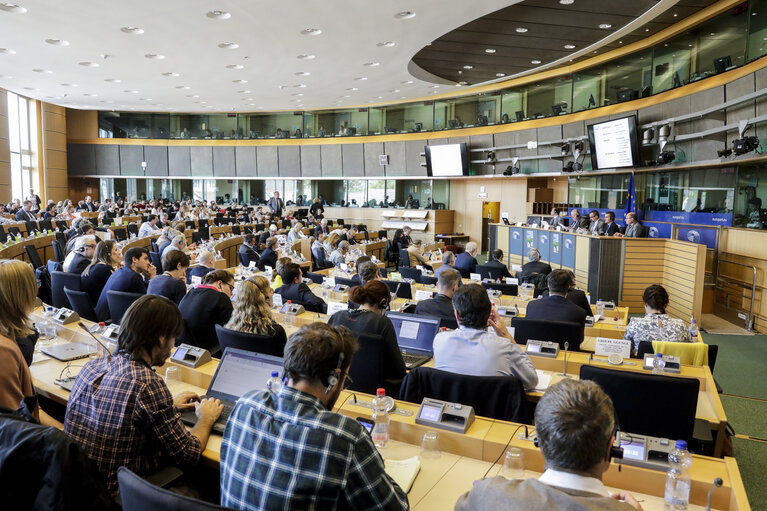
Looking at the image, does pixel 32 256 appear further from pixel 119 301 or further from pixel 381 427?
pixel 381 427

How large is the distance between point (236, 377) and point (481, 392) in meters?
1.25

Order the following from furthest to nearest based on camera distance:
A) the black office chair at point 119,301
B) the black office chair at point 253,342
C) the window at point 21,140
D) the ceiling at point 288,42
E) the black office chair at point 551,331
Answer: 1. the window at point 21,140
2. the ceiling at point 288,42
3. the black office chair at point 119,301
4. the black office chair at point 551,331
5. the black office chair at point 253,342

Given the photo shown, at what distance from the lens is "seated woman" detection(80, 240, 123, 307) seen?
570cm

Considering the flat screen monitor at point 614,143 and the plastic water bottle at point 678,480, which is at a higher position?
the flat screen monitor at point 614,143

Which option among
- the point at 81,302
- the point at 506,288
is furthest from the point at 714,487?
the point at 81,302

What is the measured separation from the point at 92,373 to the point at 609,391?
8.14 ft

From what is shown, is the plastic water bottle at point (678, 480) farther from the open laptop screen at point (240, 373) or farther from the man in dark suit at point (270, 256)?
the man in dark suit at point (270, 256)

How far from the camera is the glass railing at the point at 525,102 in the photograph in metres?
9.56

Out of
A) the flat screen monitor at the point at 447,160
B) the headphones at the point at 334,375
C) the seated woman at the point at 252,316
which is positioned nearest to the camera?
the headphones at the point at 334,375

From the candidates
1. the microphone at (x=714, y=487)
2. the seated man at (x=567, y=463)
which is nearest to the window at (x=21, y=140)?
the seated man at (x=567, y=463)

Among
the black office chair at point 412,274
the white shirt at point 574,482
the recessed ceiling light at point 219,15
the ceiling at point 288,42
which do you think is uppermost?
the ceiling at point 288,42

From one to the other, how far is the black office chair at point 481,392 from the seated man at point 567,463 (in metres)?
1.24

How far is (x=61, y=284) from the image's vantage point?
5.77 m

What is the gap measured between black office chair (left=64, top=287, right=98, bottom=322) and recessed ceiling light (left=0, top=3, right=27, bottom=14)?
18.7 ft
